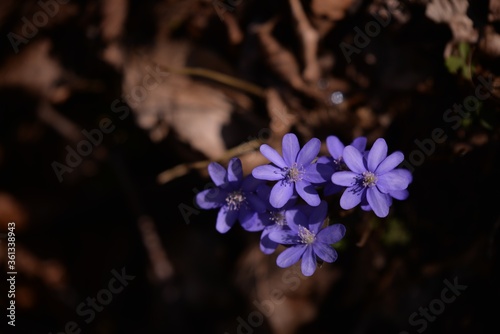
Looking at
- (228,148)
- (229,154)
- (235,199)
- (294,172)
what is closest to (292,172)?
(294,172)

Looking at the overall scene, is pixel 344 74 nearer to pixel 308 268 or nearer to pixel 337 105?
pixel 337 105

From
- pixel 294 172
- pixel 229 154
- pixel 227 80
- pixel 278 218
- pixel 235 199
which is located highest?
pixel 227 80

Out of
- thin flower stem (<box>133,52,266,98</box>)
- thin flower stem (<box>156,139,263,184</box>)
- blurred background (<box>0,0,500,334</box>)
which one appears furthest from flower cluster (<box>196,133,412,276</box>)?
thin flower stem (<box>133,52,266,98</box>)

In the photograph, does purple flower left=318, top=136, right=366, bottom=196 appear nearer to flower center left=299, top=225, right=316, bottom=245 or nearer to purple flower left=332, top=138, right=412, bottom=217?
purple flower left=332, top=138, right=412, bottom=217

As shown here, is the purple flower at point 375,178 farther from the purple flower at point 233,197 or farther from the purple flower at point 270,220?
the purple flower at point 233,197

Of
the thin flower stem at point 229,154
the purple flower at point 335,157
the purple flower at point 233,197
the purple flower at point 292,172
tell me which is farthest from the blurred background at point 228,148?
the purple flower at point 233,197

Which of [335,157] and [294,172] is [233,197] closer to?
[294,172]

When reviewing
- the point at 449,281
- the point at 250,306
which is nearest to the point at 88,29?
the point at 250,306
